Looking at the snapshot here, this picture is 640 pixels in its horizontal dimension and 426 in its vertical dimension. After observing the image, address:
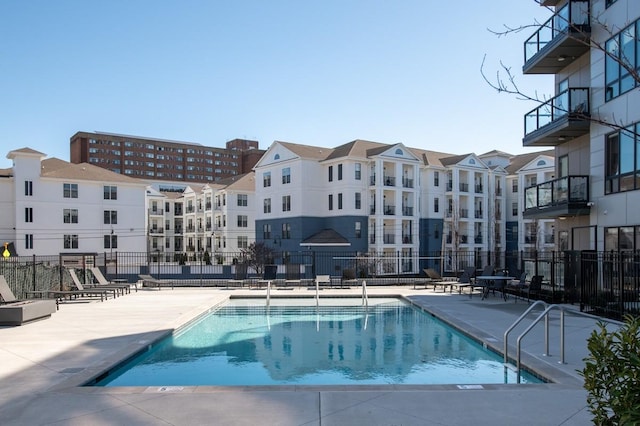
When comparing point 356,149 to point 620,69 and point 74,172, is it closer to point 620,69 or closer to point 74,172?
point 74,172

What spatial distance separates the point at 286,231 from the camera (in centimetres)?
5112

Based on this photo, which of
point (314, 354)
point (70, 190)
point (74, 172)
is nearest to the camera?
point (314, 354)

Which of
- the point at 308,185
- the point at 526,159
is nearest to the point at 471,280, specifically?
the point at 308,185

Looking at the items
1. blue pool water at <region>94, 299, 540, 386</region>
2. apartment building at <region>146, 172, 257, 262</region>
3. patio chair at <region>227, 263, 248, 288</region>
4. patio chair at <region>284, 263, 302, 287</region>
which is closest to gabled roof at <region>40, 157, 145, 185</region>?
apartment building at <region>146, 172, 257, 262</region>

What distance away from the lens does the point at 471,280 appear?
67.8ft

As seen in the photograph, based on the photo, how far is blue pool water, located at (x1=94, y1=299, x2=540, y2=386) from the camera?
8.81m

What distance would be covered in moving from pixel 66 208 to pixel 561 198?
44.3 m

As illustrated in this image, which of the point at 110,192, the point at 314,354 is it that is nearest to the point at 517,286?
the point at 314,354

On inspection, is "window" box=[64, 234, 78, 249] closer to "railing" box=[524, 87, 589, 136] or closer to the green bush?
"railing" box=[524, 87, 589, 136]

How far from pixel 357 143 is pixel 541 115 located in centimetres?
2994

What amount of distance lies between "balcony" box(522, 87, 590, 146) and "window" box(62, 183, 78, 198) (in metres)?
42.3

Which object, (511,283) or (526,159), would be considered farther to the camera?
(526,159)

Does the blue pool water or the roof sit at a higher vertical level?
the roof

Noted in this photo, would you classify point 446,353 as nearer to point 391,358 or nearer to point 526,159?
point 391,358
